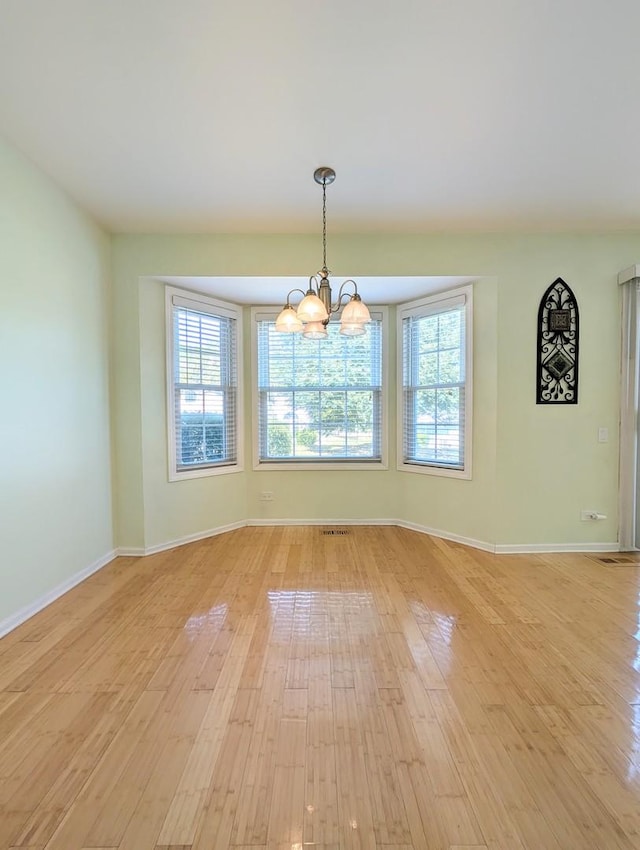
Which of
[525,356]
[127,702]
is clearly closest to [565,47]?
[525,356]

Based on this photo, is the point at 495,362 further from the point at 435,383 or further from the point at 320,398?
the point at 320,398

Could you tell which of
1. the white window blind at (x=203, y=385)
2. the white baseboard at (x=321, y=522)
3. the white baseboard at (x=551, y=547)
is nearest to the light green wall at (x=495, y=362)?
the white baseboard at (x=551, y=547)

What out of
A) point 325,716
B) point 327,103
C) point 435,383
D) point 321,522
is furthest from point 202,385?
point 325,716

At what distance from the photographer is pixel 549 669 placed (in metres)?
1.90

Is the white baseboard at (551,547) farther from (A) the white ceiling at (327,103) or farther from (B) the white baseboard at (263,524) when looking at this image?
(A) the white ceiling at (327,103)

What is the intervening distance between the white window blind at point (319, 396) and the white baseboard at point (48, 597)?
5.82 feet

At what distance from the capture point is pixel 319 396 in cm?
426

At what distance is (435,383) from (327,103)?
8.28ft

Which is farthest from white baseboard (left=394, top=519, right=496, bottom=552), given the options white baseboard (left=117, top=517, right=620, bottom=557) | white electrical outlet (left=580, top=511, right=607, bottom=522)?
white electrical outlet (left=580, top=511, right=607, bottom=522)

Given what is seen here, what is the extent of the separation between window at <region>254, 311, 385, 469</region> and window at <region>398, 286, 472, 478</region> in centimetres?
29

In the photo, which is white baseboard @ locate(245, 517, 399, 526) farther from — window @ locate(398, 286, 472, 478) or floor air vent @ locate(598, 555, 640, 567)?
floor air vent @ locate(598, 555, 640, 567)

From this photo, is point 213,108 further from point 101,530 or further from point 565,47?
point 101,530

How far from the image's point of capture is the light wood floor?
119 cm

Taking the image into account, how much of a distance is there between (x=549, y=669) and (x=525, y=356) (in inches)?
97.7
